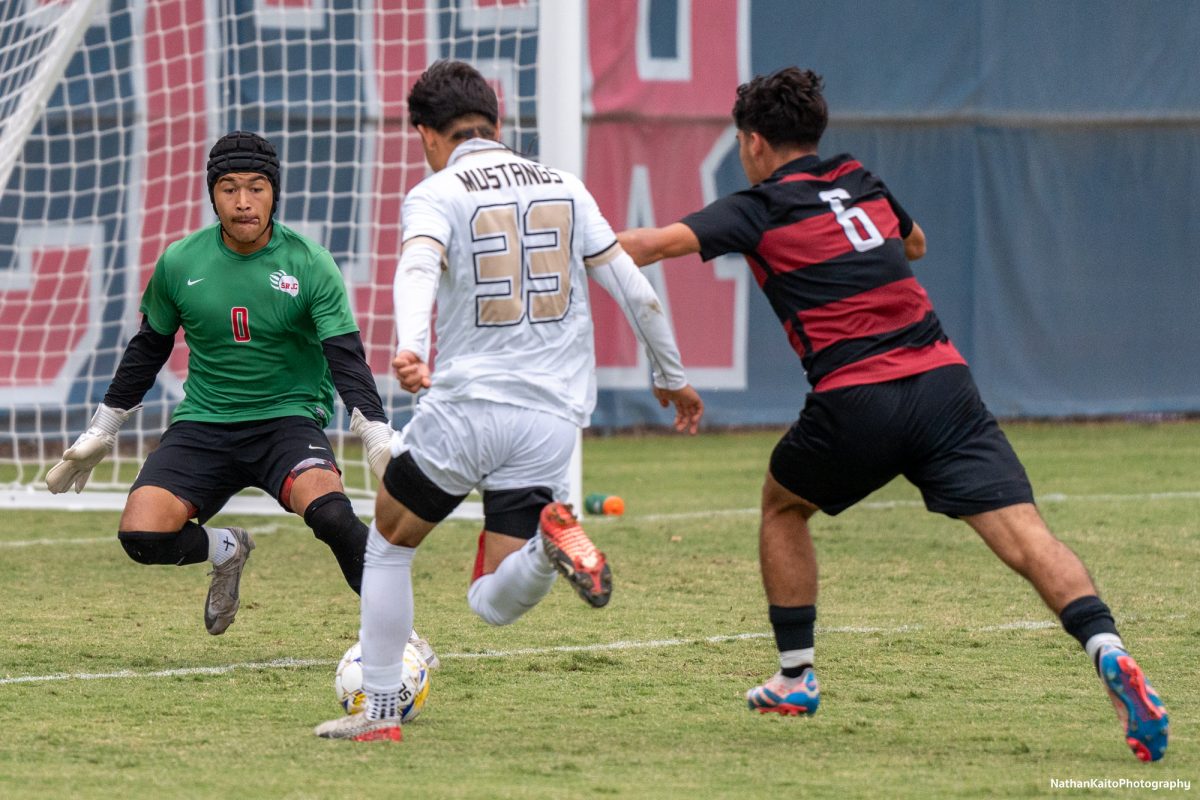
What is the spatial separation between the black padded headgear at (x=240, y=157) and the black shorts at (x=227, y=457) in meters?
0.85

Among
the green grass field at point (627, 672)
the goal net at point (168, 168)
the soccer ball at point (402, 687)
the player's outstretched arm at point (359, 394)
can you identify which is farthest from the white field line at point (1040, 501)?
the soccer ball at point (402, 687)

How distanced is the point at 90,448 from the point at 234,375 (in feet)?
1.82

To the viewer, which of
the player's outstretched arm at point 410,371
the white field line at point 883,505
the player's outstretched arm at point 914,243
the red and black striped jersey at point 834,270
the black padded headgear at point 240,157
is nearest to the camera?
the player's outstretched arm at point 410,371

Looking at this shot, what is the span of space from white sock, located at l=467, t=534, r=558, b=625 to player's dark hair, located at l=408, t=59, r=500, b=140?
3.65 feet

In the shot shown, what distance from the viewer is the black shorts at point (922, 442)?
4676 millimetres

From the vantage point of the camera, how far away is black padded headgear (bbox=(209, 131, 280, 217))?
590 cm

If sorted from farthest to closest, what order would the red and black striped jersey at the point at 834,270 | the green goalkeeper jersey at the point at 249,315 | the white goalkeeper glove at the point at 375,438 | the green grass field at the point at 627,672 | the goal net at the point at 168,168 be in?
1. the goal net at the point at 168,168
2. the green goalkeeper jersey at the point at 249,315
3. the white goalkeeper glove at the point at 375,438
4. the red and black striped jersey at the point at 834,270
5. the green grass field at the point at 627,672

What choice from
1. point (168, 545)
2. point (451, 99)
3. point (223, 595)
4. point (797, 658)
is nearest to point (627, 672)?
point (797, 658)

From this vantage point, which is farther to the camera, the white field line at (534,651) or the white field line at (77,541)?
the white field line at (77,541)

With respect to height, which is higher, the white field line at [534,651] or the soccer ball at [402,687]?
the soccer ball at [402,687]

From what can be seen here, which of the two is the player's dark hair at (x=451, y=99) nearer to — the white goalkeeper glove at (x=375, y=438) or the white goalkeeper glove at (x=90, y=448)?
the white goalkeeper glove at (x=375, y=438)

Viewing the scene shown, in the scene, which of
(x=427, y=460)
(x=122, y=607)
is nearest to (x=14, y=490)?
(x=122, y=607)

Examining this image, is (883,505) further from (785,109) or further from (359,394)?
(785,109)

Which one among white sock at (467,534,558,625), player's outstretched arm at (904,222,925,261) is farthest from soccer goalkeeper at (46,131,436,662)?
player's outstretched arm at (904,222,925,261)
